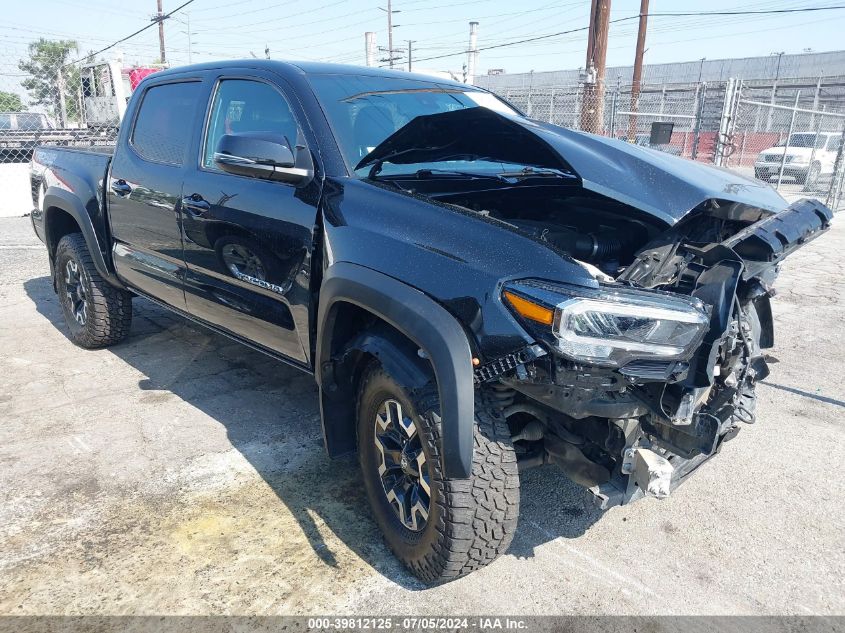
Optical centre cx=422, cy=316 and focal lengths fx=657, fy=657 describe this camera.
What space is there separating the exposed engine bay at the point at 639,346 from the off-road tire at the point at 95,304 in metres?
2.94

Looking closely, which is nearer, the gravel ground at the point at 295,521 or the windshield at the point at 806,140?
the gravel ground at the point at 295,521

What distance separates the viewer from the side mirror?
105 inches

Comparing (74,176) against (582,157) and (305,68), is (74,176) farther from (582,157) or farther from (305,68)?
(582,157)

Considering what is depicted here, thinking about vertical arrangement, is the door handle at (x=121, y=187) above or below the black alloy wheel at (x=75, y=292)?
above

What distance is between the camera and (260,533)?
2.75m

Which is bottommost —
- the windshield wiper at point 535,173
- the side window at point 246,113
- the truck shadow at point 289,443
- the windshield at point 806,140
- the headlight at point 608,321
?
the truck shadow at point 289,443

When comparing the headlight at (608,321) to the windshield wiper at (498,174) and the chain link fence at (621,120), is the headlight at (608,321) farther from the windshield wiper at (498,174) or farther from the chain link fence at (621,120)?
the chain link fence at (621,120)

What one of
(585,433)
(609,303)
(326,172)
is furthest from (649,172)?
(326,172)

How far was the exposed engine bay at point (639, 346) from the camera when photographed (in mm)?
1994

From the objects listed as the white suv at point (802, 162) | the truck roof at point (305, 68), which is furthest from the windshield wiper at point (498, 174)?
the white suv at point (802, 162)

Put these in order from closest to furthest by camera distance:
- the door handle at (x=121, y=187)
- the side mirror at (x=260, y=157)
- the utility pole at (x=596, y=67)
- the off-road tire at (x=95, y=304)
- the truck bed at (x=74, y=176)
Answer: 1. the side mirror at (x=260, y=157)
2. the door handle at (x=121, y=187)
3. the truck bed at (x=74, y=176)
4. the off-road tire at (x=95, y=304)
5. the utility pole at (x=596, y=67)

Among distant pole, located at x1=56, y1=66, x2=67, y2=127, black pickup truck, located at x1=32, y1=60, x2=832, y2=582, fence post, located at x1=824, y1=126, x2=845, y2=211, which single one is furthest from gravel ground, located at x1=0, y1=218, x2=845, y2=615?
distant pole, located at x1=56, y1=66, x2=67, y2=127

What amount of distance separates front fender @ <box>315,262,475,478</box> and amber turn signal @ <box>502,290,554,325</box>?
0.19 meters

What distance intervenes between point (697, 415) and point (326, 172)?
68.3 inches
